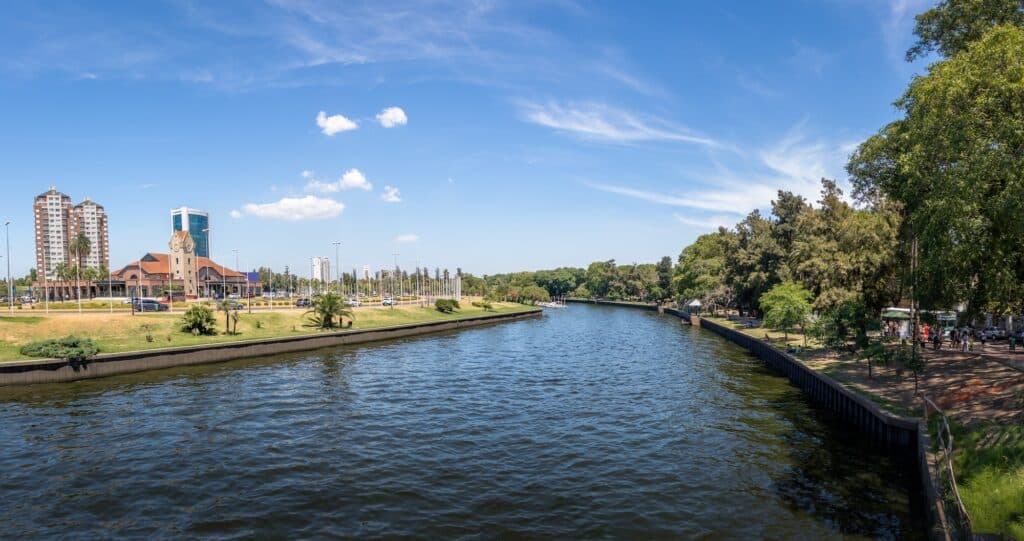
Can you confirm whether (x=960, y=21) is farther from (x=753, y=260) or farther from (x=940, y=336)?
(x=753, y=260)


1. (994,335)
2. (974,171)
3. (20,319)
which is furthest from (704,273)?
(20,319)

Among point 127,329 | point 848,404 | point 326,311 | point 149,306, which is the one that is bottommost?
point 848,404

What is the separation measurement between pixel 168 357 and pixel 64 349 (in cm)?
801

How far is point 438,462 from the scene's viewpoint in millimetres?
24656

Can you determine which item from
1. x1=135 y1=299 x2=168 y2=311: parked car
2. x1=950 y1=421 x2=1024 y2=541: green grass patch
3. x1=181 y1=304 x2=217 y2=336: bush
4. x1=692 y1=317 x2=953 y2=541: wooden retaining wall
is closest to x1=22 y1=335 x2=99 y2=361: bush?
x1=181 y1=304 x2=217 y2=336: bush

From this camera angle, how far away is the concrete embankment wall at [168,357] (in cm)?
4175

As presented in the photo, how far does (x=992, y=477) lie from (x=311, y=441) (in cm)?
2785

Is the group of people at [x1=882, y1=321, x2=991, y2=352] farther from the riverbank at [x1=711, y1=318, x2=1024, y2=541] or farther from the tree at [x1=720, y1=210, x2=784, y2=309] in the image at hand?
the tree at [x1=720, y1=210, x2=784, y2=309]

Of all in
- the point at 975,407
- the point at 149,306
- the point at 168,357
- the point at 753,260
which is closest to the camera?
the point at 975,407

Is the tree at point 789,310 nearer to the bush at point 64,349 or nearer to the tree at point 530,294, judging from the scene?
the bush at point 64,349

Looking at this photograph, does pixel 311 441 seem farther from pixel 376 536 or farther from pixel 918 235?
pixel 918 235

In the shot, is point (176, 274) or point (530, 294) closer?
point (176, 274)

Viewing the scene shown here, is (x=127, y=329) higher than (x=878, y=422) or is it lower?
higher

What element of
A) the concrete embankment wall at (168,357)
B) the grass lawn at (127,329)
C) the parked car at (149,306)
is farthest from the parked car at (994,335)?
the parked car at (149,306)
